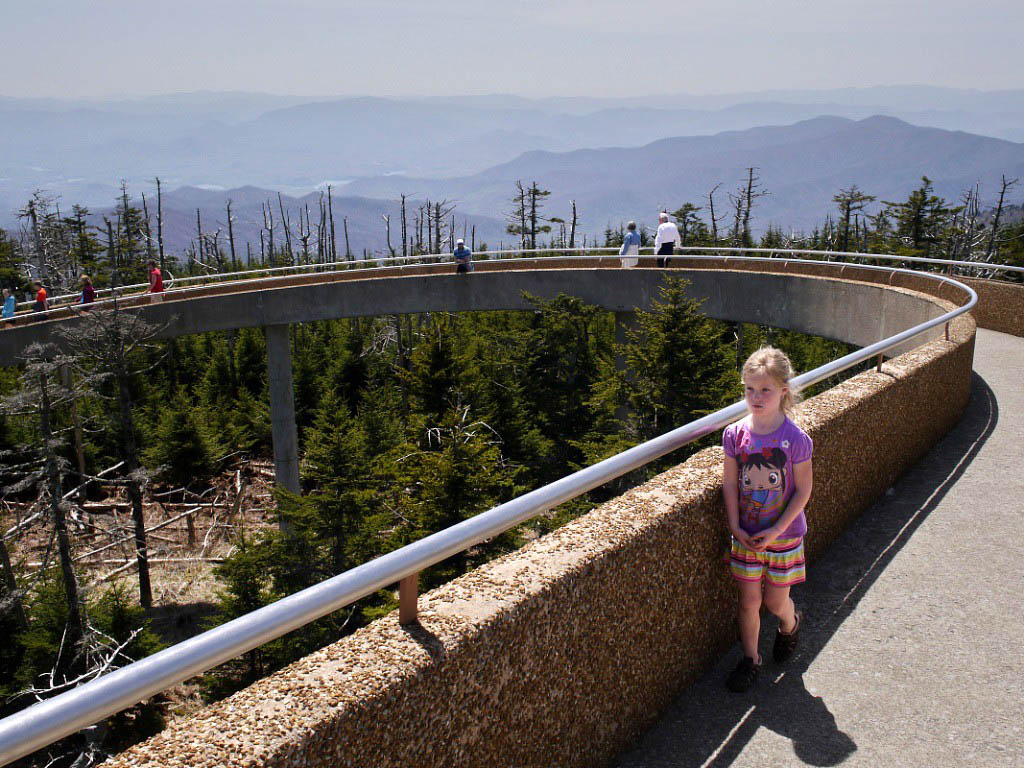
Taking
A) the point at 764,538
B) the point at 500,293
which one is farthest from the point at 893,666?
the point at 500,293

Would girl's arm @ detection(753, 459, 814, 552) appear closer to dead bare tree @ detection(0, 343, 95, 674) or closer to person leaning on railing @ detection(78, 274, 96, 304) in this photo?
dead bare tree @ detection(0, 343, 95, 674)

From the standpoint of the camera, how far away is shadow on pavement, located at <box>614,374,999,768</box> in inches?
137

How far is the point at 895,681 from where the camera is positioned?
12.9 feet

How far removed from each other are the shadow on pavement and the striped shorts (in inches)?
21.0

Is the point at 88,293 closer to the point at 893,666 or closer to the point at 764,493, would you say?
the point at 764,493

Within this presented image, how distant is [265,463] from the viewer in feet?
127

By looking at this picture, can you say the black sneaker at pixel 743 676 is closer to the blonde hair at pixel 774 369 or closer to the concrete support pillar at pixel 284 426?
the blonde hair at pixel 774 369

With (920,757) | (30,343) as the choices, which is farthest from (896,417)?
(30,343)

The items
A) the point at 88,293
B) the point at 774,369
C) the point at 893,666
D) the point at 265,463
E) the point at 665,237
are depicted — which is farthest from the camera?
the point at 265,463

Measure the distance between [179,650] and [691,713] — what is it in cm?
266

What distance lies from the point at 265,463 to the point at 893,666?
37.2m

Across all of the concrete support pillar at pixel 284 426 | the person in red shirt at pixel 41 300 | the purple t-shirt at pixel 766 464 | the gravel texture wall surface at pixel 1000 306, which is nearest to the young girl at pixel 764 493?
the purple t-shirt at pixel 766 464

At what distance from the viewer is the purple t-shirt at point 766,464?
375cm

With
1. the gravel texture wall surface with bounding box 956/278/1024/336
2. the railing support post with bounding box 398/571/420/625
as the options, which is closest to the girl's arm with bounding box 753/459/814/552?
the railing support post with bounding box 398/571/420/625
